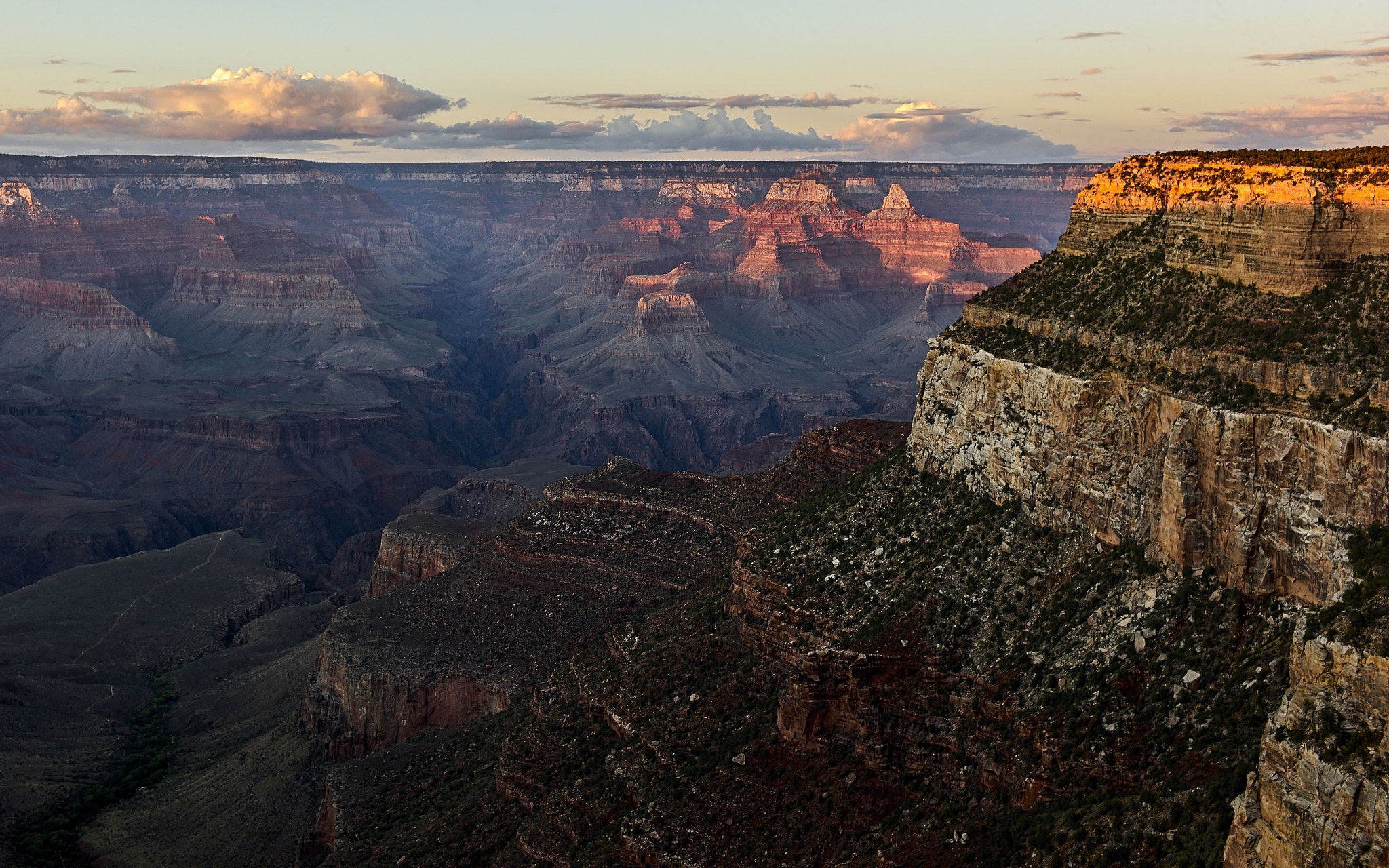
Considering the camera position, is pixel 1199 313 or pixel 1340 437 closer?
pixel 1340 437

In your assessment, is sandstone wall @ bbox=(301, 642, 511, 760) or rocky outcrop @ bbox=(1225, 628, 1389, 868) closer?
rocky outcrop @ bbox=(1225, 628, 1389, 868)

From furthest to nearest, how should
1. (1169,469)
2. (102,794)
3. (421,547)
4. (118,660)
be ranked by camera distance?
1. (118,660)
2. (421,547)
3. (102,794)
4. (1169,469)

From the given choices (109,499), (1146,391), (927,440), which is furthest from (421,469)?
(1146,391)

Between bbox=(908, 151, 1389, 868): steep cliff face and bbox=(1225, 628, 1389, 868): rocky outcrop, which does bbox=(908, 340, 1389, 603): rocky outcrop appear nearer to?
bbox=(908, 151, 1389, 868): steep cliff face

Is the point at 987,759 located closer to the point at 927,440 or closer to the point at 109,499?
the point at 927,440

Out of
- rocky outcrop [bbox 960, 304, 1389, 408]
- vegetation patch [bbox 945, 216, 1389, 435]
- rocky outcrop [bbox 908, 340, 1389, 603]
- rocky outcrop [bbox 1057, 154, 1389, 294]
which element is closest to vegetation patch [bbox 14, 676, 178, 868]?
rocky outcrop [bbox 908, 340, 1389, 603]

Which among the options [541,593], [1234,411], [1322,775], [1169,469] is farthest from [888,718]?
[541,593]

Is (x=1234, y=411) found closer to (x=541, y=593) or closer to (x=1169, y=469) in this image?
(x=1169, y=469)
